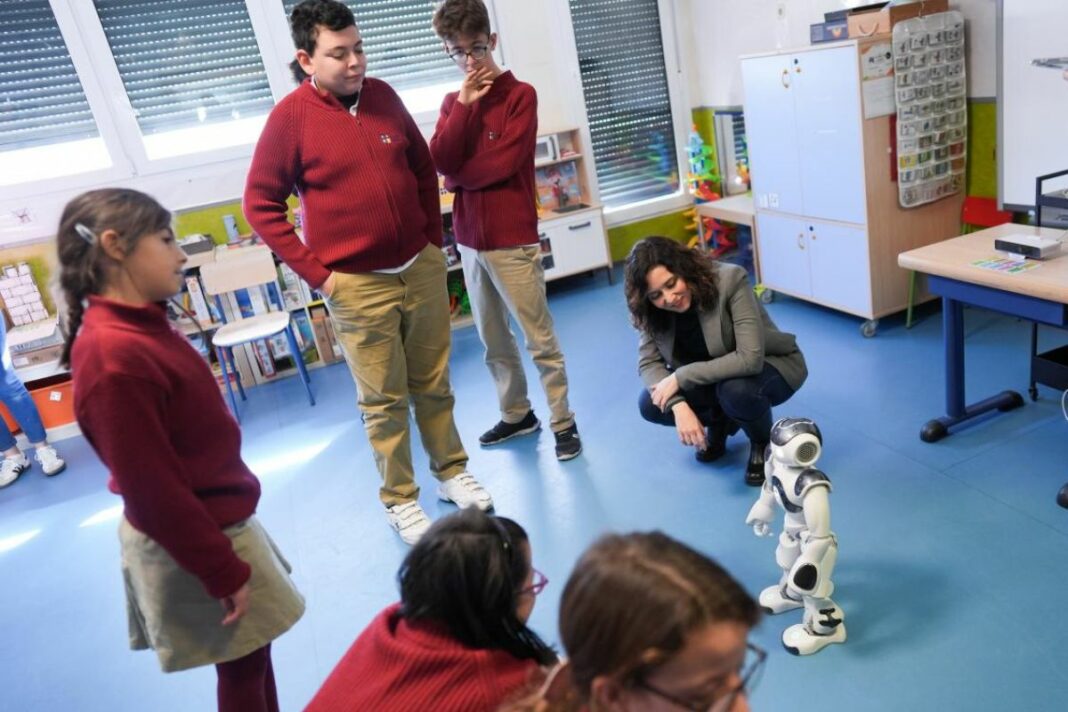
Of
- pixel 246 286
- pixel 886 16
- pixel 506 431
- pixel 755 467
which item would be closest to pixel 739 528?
pixel 755 467

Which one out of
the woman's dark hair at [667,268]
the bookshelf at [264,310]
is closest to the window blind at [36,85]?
the bookshelf at [264,310]

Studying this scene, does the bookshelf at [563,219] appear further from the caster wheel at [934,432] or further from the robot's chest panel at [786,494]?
the robot's chest panel at [786,494]

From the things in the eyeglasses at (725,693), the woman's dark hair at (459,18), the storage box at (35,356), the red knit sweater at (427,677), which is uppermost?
the woman's dark hair at (459,18)

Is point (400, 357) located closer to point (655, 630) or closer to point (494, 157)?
point (494, 157)

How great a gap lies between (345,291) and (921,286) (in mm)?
2745

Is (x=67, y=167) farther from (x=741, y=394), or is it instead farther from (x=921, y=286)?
(x=921, y=286)

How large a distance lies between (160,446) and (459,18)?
1.78 meters

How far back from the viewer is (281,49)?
4.61 m

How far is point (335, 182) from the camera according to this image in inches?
86.2

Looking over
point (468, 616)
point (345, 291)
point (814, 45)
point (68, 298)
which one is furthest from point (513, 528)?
point (814, 45)

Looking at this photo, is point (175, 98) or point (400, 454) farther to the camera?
point (175, 98)

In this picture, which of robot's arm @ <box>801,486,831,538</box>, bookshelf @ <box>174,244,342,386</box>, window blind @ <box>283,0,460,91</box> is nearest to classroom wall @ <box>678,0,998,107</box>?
window blind @ <box>283,0,460,91</box>

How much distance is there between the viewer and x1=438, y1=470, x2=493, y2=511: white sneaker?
106 inches

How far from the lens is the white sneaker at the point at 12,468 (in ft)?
12.1
